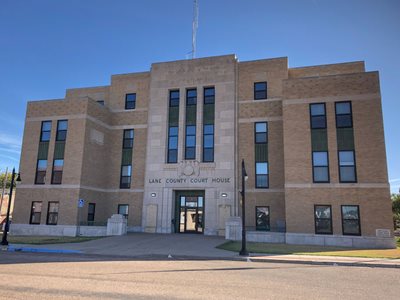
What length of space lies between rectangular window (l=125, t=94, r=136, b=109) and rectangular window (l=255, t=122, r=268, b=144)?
13178 mm

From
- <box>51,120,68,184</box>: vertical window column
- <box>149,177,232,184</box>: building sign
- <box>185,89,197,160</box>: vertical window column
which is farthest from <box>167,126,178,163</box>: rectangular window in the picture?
<box>51,120,68,184</box>: vertical window column

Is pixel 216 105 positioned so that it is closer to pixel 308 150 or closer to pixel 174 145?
pixel 174 145

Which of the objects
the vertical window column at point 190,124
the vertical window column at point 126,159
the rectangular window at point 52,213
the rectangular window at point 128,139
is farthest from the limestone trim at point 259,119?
the rectangular window at point 52,213

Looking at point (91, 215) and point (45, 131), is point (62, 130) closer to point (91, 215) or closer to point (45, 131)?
point (45, 131)

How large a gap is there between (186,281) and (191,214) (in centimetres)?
2152

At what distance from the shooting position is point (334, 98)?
2658 cm

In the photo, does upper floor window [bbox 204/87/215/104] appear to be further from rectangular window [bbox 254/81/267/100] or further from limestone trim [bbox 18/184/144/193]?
limestone trim [bbox 18/184/144/193]

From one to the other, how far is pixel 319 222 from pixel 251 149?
883 cm

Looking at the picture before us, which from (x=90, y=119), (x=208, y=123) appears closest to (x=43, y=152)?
(x=90, y=119)

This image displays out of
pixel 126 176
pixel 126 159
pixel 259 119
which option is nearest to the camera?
pixel 259 119

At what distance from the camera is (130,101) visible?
35844mm

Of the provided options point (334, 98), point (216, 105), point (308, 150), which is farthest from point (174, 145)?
point (334, 98)

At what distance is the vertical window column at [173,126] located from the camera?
32781 mm

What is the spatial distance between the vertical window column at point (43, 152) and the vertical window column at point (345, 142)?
2543cm
